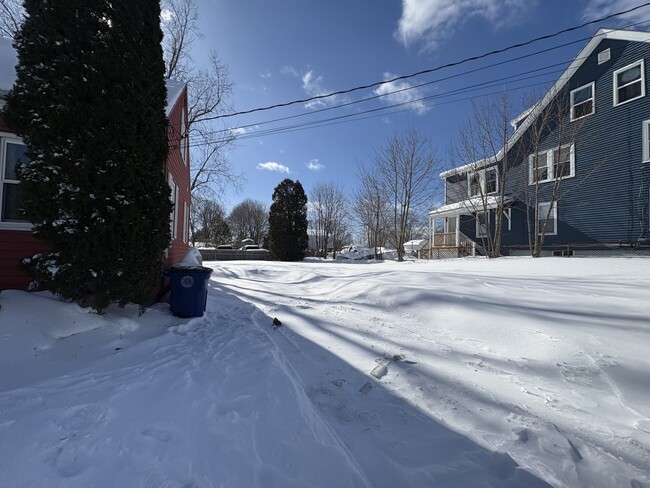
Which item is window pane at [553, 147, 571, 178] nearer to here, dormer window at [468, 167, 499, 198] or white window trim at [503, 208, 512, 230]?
dormer window at [468, 167, 499, 198]

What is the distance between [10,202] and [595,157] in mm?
19845

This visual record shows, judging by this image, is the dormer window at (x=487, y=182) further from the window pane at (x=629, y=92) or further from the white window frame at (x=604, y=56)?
the white window frame at (x=604, y=56)

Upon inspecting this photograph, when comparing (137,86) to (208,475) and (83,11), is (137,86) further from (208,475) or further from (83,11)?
(208,475)

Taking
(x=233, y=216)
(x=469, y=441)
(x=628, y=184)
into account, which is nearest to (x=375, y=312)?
(x=469, y=441)

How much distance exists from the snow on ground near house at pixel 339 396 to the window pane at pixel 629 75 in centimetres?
1330

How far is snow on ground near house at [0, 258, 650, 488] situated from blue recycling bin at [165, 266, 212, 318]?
30cm

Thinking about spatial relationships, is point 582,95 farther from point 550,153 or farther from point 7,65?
point 7,65

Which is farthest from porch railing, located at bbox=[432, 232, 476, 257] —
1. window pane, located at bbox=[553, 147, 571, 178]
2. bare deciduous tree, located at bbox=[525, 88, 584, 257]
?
window pane, located at bbox=[553, 147, 571, 178]

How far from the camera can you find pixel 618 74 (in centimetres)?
1267

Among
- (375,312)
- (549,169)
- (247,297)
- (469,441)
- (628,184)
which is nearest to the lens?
(469,441)

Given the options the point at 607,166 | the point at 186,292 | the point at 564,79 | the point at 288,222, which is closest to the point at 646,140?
the point at 607,166

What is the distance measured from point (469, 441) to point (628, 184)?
52.8ft

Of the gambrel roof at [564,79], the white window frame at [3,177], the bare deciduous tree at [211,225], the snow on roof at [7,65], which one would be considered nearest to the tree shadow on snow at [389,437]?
the white window frame at [3,177]

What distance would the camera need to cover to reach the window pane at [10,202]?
4.86m
